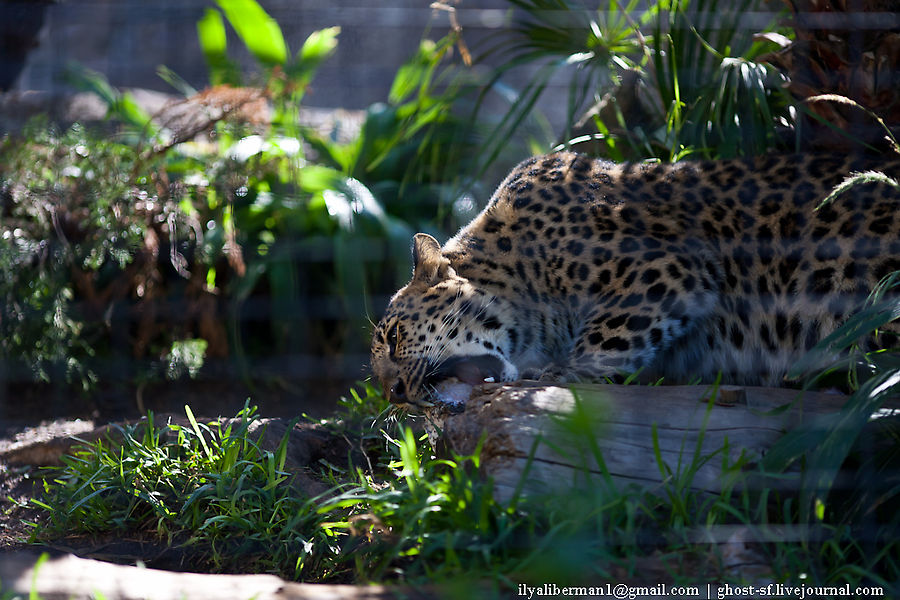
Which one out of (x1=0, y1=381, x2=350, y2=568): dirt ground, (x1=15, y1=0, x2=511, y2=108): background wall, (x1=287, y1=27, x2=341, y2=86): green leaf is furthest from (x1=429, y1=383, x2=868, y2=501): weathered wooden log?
(x1=15, y1=0, x2=511, y2=108): background wall

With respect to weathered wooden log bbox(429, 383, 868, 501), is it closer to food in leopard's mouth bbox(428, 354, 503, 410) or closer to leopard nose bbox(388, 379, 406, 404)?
food in leopard's mouth bbox(428, 354, 503, 410)

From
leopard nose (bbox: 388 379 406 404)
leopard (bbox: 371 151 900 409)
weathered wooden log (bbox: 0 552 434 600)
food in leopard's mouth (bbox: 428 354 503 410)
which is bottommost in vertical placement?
weathered wooden log (bbox: 0 552 434 600)

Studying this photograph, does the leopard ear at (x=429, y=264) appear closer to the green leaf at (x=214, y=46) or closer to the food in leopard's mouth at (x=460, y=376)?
the food in leopard's mouth at (x=460, y=376)

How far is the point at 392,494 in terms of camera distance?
2486 mm

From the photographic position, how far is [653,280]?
10.8 feet

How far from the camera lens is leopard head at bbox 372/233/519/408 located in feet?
10.9

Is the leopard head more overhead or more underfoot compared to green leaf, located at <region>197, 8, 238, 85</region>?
more underfoot

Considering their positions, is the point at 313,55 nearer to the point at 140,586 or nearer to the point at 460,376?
the point at 460,376

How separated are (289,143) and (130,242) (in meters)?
1.26

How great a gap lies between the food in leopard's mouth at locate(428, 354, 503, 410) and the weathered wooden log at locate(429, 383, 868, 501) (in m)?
0.38

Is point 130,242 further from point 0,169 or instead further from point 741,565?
point 741,565

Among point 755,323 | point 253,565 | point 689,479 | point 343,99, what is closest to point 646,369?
point 755,323

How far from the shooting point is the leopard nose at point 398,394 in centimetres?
331

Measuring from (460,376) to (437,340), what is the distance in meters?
0.17
